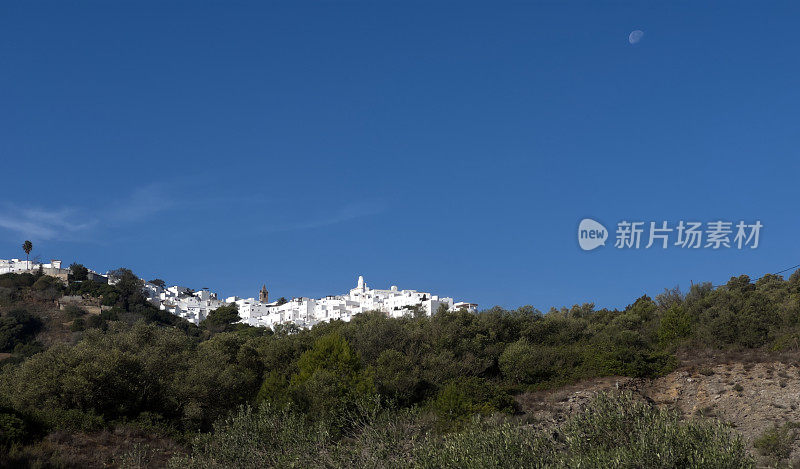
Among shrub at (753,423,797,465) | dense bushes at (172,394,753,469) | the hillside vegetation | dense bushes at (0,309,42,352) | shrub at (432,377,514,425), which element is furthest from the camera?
dense bushes at (0,309,42,352)

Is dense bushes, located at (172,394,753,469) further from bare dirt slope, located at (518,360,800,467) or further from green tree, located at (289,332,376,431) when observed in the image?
bare dirt slope, located at (518,360,800,467)

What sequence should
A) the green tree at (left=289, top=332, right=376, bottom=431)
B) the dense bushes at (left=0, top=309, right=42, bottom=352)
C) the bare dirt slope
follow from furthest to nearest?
the dense bushes at (left=0, top=309, right=42, bottom=352) < the bare dirt slope < the green tree at (left=289, top=332, right=376, bottom=431)

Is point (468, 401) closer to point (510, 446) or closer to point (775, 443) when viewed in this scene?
point (775, 443)

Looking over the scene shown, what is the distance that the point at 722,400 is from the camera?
1286 inches

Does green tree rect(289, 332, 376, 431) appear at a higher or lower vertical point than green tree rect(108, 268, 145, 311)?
lower

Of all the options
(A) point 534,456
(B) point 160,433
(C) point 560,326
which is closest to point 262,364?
(B) point 160,433

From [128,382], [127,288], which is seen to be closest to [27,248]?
[127,288]

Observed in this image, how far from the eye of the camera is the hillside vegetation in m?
13.0

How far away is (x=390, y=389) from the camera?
35156 mm

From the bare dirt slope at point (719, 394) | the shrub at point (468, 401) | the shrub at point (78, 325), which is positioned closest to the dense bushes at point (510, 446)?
the shrub at point (468, 401)

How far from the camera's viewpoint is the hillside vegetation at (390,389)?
42.7 feet

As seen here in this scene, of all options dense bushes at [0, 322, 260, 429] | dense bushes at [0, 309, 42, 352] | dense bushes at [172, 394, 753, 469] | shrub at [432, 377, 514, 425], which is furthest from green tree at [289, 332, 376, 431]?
dense bushes at [0, 309, 42, 352]

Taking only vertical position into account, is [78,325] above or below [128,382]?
above

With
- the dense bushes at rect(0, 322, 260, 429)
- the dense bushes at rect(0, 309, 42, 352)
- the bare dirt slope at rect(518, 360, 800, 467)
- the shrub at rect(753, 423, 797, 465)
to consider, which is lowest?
the shrub at rect(753, 423, 797, 465)
